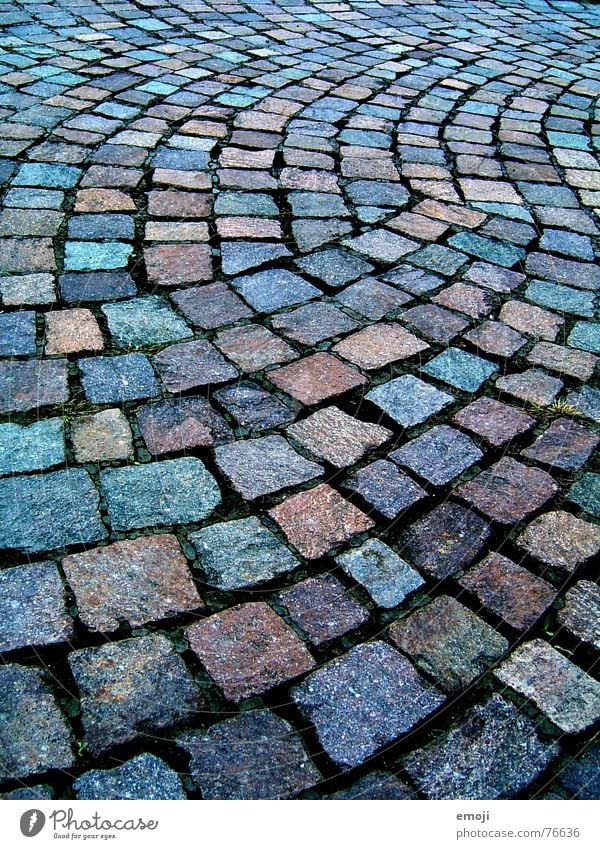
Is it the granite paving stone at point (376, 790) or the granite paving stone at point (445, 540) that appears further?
the granite paving stone at point (445, 540)

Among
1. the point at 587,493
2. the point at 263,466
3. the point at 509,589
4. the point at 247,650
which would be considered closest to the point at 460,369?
the point at 587,493

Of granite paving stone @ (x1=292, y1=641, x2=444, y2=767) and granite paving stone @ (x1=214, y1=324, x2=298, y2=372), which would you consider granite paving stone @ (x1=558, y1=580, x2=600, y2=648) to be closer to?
granite paving stone @ (x1=292, y1=641, x2=444, y2=767)

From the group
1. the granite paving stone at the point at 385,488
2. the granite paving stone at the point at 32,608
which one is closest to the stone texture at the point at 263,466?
the granite paving stone at the point at 385,488

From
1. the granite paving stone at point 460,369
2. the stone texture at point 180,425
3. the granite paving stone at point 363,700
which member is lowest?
the granite paving stone at point 363,700

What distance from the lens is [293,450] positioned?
2.42 m

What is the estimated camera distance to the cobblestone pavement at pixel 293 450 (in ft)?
5.62

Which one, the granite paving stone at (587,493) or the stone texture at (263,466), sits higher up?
the granite paving stone at (587,493)

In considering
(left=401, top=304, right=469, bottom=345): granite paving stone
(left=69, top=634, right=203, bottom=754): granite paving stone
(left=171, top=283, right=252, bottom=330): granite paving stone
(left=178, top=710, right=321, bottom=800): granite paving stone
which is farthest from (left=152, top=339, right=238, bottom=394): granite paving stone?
(left=178, top=710, right=321, bottom=800): granite paving stone

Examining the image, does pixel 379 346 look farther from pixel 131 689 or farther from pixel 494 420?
pixel 131 689

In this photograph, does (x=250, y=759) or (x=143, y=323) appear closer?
(x=250, y=759)

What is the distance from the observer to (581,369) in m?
2.87

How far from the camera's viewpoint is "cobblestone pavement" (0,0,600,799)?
1.71 metres

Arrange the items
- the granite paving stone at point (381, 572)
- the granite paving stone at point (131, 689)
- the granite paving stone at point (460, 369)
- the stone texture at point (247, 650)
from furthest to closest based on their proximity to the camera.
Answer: the granite paving stone at point (460, 369)
the granite paving stone at point (381, 572)
the stone texture at point (247, 650)
the granite paving stone at point (131, 689)

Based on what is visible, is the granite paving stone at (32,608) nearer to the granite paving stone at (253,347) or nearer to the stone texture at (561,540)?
the granite paving stone at (253,347)
